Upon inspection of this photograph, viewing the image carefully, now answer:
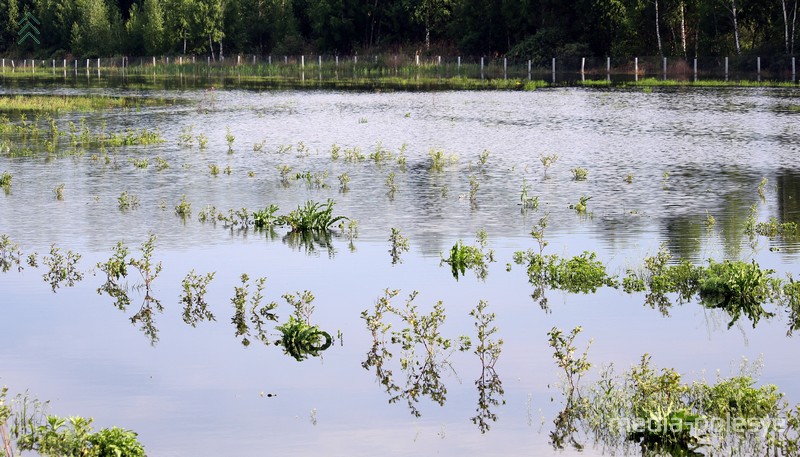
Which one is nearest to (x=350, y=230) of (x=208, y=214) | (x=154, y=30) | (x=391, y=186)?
(x=208, y=214)

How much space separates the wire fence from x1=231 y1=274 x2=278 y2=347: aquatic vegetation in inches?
2325

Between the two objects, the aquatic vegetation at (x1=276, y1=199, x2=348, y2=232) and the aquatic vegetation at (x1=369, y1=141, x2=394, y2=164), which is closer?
the aquatic vegetation at (x1=276, y1=199, x2=348, y2=232)

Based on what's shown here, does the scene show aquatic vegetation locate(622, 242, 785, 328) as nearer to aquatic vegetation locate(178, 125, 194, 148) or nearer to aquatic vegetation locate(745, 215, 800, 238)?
aquatic vegetation locate(745, 215, 800, 238)

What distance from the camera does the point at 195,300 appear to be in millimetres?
15250

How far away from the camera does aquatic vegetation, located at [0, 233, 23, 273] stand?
56.8 feet

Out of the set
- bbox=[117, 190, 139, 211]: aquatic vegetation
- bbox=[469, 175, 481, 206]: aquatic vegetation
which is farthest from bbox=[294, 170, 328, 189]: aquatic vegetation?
bbox=[117, 190, 139, 211]: aquatic vegetation

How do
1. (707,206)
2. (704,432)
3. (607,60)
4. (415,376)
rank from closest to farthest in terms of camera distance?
(704,432) → (415,376) → (707,206) → (607,60)

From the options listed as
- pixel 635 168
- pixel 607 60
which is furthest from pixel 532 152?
pixel 607 60

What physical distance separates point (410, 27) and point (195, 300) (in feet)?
354

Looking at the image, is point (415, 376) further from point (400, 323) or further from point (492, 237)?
point (492, 237)

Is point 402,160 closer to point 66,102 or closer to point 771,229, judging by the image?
point 771,229

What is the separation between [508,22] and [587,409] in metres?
92.4

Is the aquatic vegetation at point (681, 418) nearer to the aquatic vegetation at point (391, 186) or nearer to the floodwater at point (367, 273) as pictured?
the floodwater at point (367, 273)

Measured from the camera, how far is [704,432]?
9727mm
